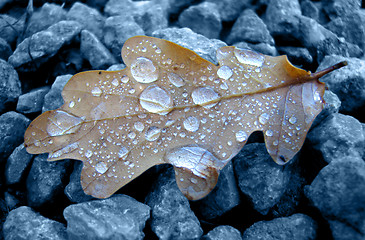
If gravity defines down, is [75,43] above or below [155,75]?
below

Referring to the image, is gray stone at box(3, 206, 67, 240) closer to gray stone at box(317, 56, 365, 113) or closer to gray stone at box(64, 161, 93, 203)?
gray stone at box(64, 161, 93, 203)

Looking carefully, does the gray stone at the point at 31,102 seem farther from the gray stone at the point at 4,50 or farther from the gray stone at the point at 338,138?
the gray stone at the point at 338,138

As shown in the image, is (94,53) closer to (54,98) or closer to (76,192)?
(54,98)

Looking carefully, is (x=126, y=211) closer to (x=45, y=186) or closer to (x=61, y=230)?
(x=61, y=230)

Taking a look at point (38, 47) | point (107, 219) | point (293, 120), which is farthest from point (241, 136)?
point (38, 47)

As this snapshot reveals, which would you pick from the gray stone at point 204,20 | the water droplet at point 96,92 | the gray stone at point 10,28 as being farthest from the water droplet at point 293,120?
the gray stone at point 10,28

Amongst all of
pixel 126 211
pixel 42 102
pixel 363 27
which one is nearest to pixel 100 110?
pixel 126 211
